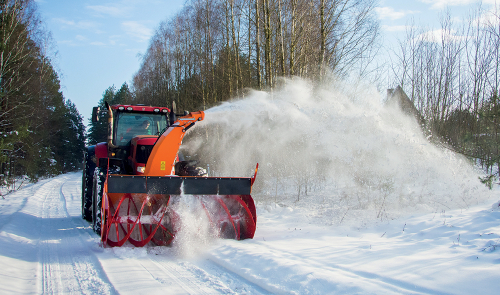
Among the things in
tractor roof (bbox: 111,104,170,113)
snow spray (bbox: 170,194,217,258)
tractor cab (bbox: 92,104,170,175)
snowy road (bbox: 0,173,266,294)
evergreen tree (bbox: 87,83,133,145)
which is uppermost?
evergreen tree (bbox: 87,83,133,145)

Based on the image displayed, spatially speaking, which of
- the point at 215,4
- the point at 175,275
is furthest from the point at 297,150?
the point at 215,4

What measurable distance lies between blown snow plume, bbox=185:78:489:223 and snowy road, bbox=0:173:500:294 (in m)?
1.34

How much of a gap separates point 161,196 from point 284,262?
2133mm

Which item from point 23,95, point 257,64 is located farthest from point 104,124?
point 257,64

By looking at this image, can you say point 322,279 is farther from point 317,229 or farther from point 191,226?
point 317,229

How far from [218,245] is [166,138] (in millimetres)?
1824

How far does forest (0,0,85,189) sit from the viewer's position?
1306 centimetres

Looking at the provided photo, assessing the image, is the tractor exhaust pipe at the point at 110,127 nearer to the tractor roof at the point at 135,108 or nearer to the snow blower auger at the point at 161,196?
the snow blower auger at the point at 161,196

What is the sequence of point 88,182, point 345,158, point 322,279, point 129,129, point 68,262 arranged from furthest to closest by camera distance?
point 345,158, point 88,182, point 129,129, point 68,262, point 322,279

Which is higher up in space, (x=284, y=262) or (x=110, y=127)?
(x=110, y=127)

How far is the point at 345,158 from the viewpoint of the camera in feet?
25.9

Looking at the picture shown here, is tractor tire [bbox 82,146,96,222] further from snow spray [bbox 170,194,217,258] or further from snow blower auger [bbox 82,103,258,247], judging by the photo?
snow spray [bbox 170,194,217,258]

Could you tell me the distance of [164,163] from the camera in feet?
15.9

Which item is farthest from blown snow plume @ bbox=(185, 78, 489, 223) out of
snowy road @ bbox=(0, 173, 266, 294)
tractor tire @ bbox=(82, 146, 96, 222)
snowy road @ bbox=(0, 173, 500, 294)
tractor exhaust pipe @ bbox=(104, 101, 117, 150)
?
snowy road @ bbox=(0, 173, 266, 294)
